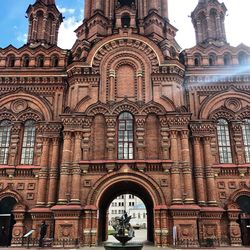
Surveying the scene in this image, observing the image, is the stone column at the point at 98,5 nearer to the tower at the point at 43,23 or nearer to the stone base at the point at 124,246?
the tower at the point at 43,23

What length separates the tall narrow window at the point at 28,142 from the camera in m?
24.0

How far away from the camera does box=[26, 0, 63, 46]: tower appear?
3069 centimetres

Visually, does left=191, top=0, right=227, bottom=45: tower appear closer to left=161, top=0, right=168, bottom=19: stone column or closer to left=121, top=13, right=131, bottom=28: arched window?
left=161, top=0, right=168, bottom=19: stone column

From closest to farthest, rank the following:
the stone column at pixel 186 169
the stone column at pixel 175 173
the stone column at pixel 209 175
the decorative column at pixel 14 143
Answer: the stone column at pixel 175 173
the stone column at pixel 186 169
the stone column at pixel 209 175
the decorative column at pixel 14 143

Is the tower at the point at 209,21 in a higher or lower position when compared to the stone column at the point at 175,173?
higher

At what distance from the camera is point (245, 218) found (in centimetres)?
2194

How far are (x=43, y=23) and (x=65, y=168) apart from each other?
16.4 metres

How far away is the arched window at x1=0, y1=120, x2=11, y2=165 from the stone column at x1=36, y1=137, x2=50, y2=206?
302cm

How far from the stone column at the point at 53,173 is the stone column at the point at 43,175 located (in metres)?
0.44

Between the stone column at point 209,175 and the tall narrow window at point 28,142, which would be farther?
the tall narrow window at point 28,142

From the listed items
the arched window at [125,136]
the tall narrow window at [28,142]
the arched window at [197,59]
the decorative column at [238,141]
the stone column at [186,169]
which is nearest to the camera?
the stone column at [186,169]

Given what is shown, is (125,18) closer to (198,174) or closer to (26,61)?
(26,61)

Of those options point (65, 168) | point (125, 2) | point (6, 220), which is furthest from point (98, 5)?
point (6, 220)

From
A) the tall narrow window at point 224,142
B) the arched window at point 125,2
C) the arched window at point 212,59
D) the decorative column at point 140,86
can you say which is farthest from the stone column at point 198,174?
the arched window at point 125,2
